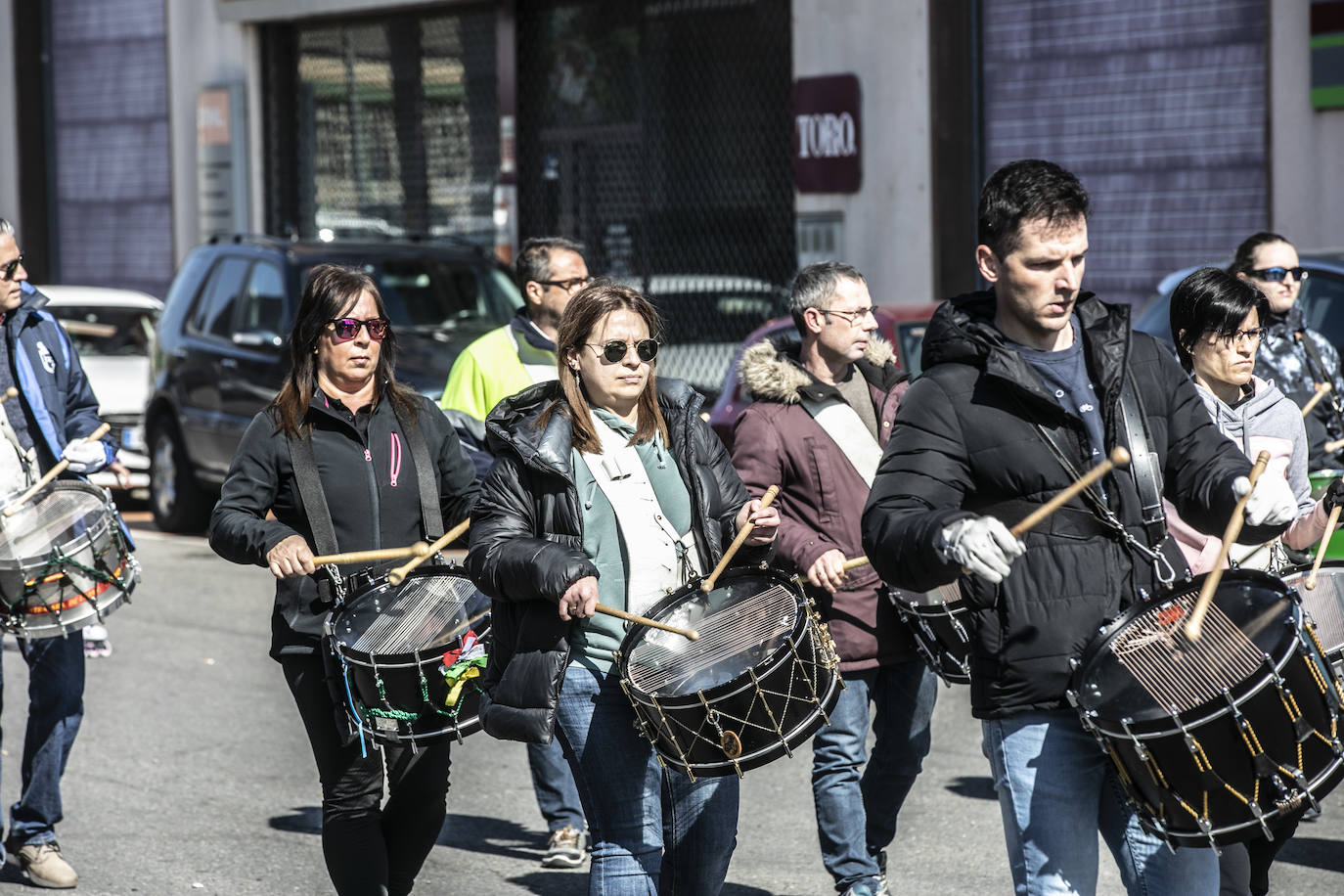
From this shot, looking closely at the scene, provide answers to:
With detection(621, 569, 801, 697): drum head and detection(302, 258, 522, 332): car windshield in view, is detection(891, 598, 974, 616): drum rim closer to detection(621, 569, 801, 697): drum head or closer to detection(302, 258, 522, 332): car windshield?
detection(621, 569, 801, 697): drum head

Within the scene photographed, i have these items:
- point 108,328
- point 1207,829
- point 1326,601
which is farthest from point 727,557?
point 108,328

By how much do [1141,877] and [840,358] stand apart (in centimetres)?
223

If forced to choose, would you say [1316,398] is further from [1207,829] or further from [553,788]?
[553,788]

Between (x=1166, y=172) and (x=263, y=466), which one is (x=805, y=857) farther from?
(x=1166, y=172)

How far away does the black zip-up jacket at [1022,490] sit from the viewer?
10.8 ft

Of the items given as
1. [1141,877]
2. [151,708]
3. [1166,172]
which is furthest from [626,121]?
[1141,877]

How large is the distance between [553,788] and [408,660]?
1.66 m

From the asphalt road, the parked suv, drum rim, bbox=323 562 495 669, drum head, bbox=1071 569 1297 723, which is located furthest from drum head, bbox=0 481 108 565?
the parked suv

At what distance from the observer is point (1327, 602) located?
436cm

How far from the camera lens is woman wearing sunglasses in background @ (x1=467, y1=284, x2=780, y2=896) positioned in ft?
13.1

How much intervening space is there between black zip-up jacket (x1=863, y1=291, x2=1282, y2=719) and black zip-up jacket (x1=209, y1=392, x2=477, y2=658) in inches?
65.5

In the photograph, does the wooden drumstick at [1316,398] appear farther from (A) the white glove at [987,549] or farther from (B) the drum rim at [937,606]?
(A) the white glove at [987,549]

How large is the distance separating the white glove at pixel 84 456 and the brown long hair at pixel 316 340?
1.14 m

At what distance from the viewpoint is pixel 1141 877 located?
11.2ft
